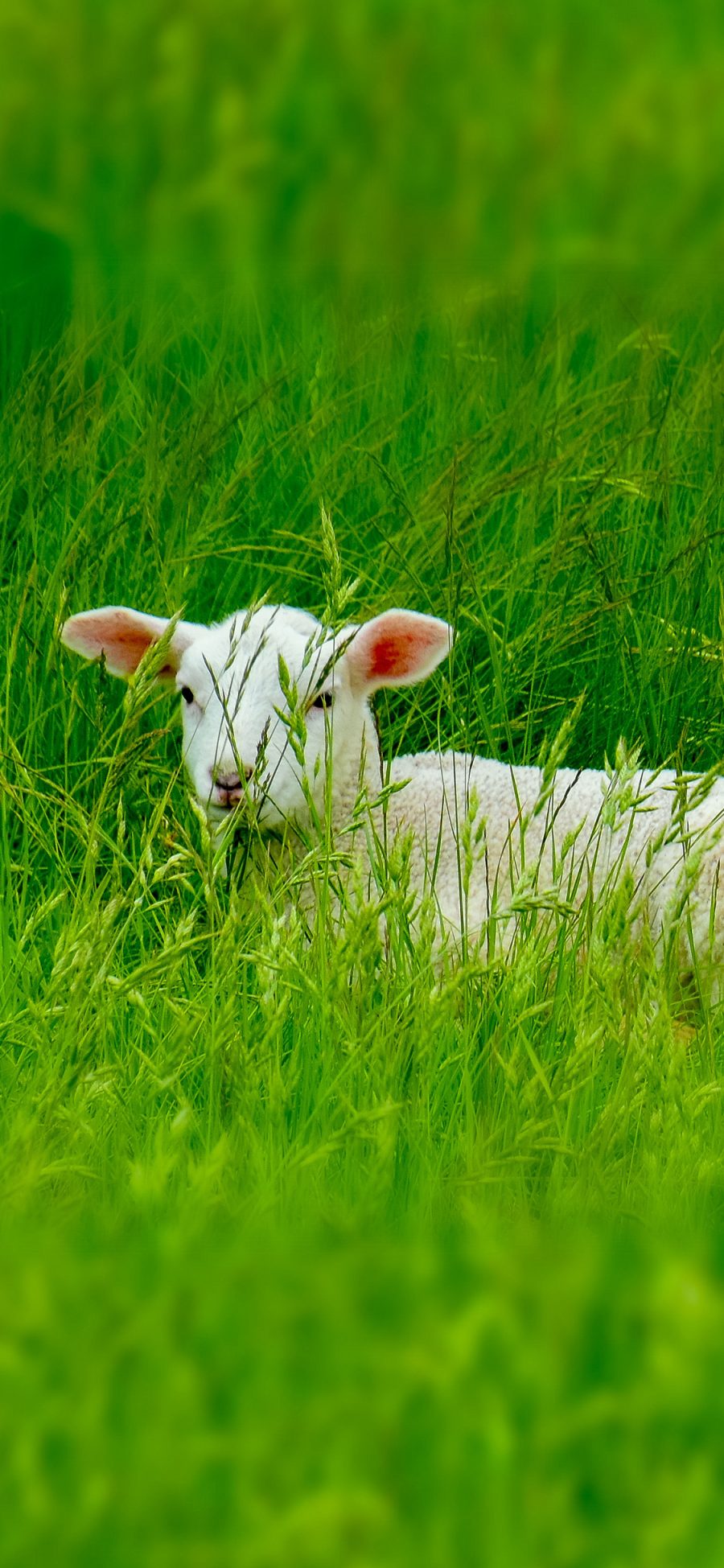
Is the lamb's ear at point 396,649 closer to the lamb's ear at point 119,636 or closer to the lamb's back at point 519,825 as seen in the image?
the lamb's back at point 519,825

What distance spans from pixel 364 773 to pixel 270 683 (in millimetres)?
434

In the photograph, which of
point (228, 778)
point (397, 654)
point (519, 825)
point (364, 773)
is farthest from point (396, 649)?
point (228, 778)

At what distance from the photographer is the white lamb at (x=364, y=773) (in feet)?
12.1

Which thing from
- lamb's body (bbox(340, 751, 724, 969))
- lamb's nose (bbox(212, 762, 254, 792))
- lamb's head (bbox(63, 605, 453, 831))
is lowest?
lamb's body (bbox(340, 751, 724, 969))

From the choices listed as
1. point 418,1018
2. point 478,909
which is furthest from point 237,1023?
point 478,909

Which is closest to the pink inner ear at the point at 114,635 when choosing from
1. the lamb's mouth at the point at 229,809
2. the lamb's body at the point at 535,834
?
the lamb's mouth at the point at 229,809

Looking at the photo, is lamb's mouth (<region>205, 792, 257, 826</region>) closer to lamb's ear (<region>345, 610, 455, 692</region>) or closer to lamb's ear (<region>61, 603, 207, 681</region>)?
lamb's ear (<region>61, 603, 207, 681</region>)

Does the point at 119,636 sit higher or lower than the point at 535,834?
higher

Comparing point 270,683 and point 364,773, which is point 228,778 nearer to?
point 270,683

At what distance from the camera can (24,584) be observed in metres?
4.36

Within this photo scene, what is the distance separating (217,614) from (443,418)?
99 centimetres

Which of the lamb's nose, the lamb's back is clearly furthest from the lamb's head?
the lamb's back

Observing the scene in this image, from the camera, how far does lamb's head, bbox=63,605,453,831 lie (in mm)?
3672

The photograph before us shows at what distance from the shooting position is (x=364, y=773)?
4.12 metres
